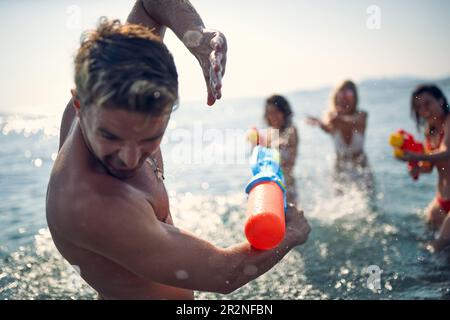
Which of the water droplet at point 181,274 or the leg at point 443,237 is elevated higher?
the water droplet at point 181,274

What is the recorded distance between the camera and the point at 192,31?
237 centimetres

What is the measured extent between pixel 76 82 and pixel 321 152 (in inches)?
404

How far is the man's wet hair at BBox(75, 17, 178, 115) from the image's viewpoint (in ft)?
5.52

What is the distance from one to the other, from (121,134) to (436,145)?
442cm

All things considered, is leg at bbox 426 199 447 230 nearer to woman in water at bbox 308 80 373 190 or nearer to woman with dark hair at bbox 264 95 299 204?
woman with dark hair at bbox 264 95 299 204

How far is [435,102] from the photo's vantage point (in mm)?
5191

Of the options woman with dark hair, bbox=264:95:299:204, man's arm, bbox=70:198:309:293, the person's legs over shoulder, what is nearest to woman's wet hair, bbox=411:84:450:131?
the person's legs over shoulder

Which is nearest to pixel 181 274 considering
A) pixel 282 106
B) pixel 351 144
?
pixel 282 106

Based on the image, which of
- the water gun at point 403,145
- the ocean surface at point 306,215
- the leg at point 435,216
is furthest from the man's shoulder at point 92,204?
the leg at point 435,216

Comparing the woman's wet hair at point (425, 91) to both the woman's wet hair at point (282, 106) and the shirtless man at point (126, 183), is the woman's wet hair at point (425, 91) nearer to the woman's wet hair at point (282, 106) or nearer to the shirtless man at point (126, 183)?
the woman's wet hair at point (282, 106)

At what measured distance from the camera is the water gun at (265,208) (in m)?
1.95

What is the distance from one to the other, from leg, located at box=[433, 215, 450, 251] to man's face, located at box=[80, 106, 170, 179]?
12.3ft

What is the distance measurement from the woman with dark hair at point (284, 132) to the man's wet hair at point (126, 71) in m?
4.78

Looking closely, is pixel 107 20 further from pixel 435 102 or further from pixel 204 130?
pixel 204 130
